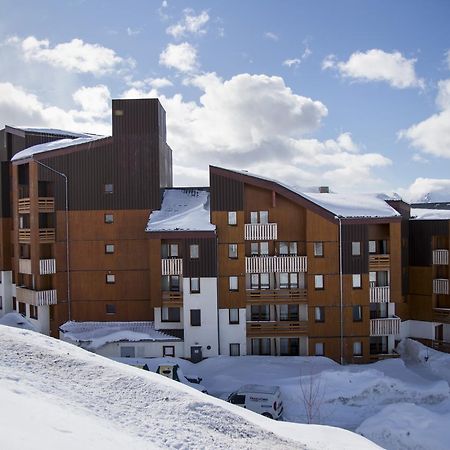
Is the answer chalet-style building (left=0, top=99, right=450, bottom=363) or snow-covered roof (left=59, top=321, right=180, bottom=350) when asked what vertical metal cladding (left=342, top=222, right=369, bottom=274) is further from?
snow-covered roof (left=59, top=321, right=180, bottom=350)

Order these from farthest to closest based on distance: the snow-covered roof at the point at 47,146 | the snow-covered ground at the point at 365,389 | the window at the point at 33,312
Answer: the window at the point at 33,312
the snow-covered roof at the point at 47,146
the snow-covered ground at the point at 365,389

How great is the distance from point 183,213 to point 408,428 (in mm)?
19582

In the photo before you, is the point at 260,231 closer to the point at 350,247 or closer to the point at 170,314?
the point at 350,247

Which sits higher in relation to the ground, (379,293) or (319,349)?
(379,293)

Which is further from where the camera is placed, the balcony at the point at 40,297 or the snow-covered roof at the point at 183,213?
the balcony at the point at 40,297

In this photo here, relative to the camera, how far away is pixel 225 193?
31734 millimetres

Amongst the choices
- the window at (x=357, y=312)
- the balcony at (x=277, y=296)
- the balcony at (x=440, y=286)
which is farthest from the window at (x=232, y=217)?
the balcony at (x=440, y=286)

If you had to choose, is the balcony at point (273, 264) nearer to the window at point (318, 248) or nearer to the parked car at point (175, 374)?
Result: the window at point (318, 248)

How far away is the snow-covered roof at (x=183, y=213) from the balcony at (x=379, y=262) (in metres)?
11.0

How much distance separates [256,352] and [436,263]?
14738mm

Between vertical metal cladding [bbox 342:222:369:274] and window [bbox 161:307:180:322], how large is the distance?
464 inches

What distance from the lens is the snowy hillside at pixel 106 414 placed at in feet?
32.2

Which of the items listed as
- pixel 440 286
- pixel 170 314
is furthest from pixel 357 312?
pixel 170 314

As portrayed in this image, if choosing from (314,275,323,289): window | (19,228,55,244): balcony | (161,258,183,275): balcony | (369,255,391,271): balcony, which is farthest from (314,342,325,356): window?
(19,228,55,244): balcony
